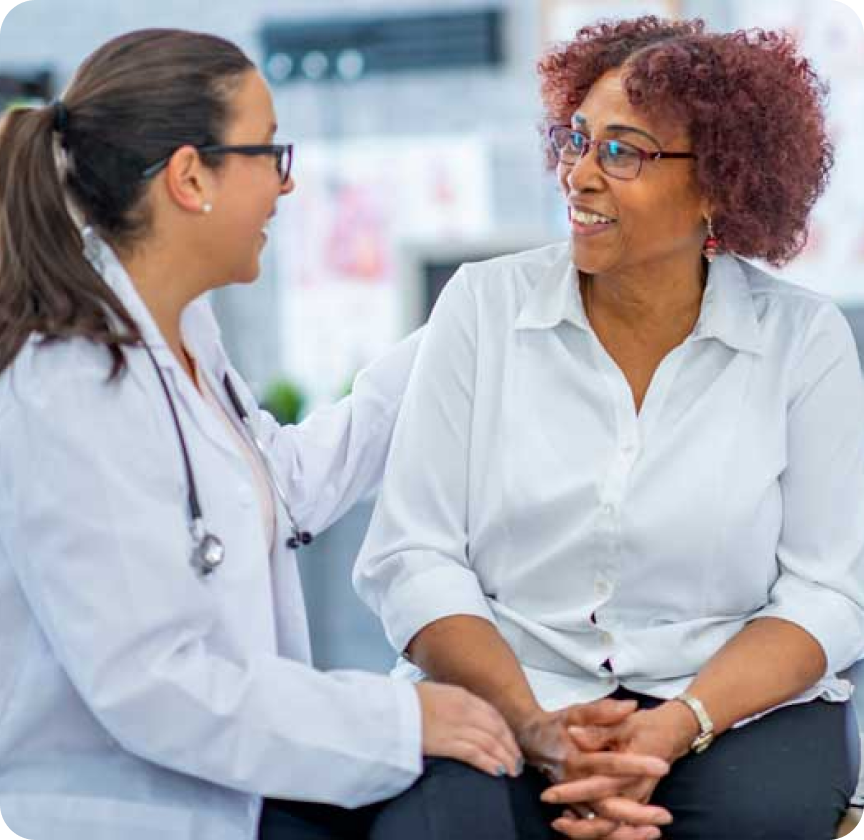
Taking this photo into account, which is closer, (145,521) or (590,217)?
(145,521)

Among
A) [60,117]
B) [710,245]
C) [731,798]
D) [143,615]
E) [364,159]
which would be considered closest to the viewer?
[143,615]

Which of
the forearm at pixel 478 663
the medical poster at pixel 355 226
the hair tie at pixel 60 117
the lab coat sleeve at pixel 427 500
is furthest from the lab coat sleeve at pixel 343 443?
the medical poster at pixel 355 226

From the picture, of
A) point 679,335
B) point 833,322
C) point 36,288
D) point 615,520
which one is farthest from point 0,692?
point 833,322

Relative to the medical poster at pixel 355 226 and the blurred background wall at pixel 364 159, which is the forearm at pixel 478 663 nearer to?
the blurred background wall at pixel 364 159

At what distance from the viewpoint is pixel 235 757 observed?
1511mm

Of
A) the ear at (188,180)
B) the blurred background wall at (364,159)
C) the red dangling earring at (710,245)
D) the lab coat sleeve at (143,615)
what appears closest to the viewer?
the lab coat sleeve at (143,615)

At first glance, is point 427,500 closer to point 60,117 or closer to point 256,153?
point 256,153

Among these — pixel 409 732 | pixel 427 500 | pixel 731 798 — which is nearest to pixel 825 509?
pixel 731 798

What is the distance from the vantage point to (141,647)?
1479 mm

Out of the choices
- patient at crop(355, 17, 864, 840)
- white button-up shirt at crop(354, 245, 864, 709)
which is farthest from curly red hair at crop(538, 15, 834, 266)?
white button-up shirt at crop(354, 245, 864, 709)

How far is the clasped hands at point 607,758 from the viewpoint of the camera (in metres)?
1.67

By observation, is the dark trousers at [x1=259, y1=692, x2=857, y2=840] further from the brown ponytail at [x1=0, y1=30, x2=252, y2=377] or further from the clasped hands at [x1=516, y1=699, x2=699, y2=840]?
the brown ponytail at [x1=0, y1=30, x2=252, y2=377]

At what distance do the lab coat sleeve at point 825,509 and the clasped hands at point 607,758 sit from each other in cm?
21

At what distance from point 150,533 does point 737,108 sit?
865 millimetres
